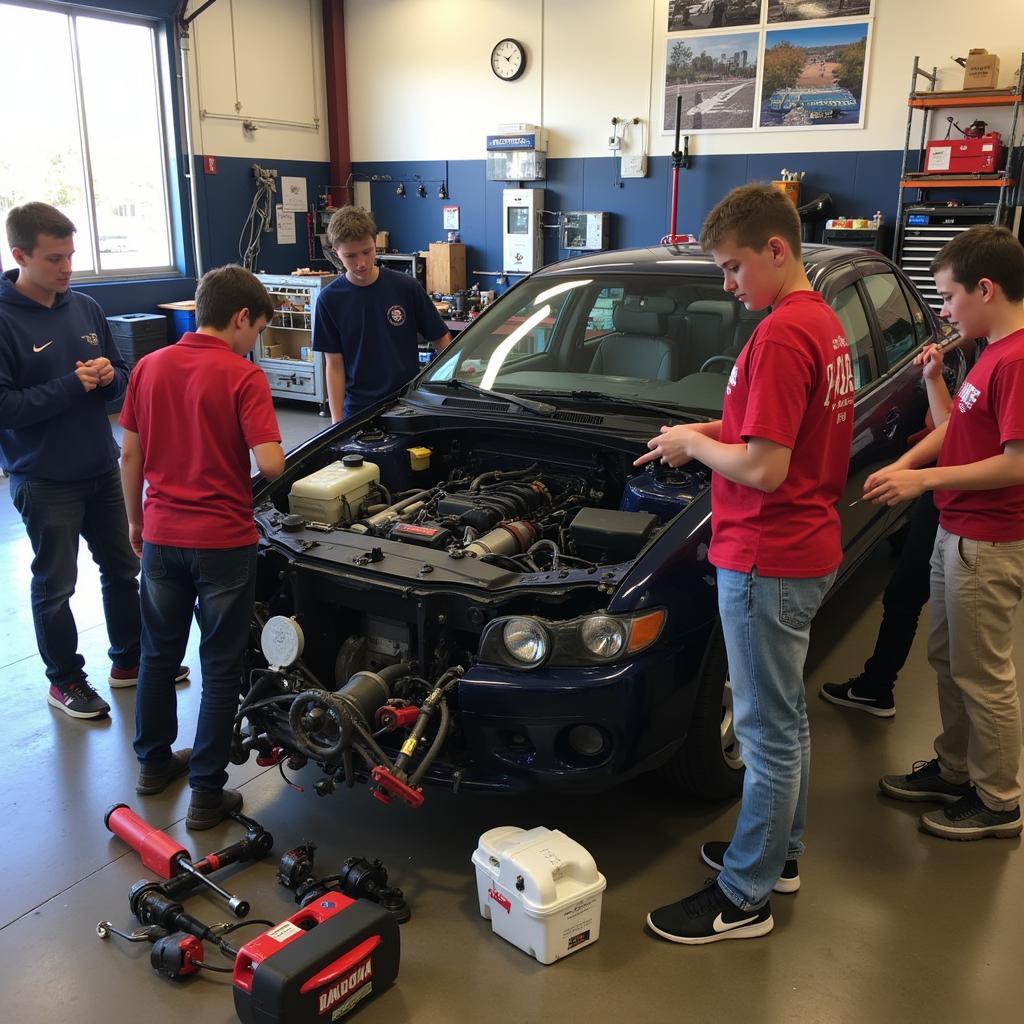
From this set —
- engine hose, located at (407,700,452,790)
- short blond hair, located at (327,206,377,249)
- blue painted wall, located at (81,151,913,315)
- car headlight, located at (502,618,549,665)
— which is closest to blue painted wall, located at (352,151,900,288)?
blue painted wall, located at (81,151,913,315)

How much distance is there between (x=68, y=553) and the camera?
10.6ft

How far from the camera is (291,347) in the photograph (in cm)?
891

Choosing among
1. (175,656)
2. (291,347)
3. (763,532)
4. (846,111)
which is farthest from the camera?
(291,347)

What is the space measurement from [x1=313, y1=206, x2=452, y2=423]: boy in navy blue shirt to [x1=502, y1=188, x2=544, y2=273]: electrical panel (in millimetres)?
5728

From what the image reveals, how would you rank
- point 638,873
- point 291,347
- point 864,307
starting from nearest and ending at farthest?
point 638,873, point 864,307, point 291,347

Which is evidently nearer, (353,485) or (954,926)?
(954,926)

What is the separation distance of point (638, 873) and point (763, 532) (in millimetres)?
1043

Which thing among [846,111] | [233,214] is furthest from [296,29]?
[846,111]

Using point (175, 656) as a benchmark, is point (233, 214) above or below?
above

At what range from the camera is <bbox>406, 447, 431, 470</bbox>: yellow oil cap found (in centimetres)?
321

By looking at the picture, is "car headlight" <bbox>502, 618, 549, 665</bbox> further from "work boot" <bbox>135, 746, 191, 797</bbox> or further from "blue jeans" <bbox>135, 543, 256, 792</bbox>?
"work boot" <bbox>135, 746, 191, 797</bbox>

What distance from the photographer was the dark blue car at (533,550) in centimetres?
220

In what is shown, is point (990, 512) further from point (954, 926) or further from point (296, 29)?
point (296, 29)

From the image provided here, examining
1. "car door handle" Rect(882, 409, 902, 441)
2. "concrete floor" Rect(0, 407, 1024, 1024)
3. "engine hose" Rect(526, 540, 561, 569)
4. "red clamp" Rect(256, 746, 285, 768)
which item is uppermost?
"car door handle" Rect(882, 409, 902, 441)
